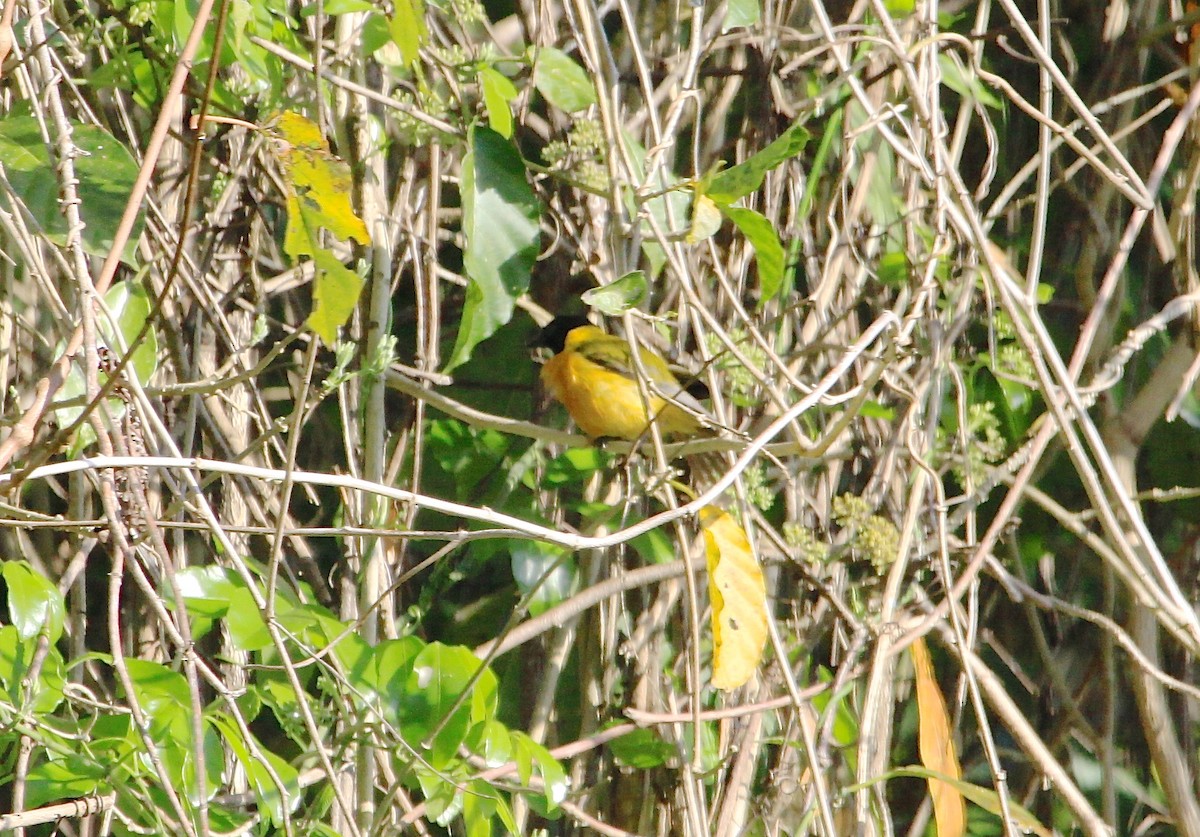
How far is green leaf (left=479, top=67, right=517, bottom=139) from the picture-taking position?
229 centimetres

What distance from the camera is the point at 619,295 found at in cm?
186

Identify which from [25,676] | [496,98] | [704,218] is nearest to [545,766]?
[25,676]

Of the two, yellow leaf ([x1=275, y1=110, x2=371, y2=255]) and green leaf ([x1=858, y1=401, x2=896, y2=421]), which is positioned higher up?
yellow leaf ([x1=275, y1=110, x2=371, y2=255])

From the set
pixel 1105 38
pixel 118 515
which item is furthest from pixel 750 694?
pixel 1105 38

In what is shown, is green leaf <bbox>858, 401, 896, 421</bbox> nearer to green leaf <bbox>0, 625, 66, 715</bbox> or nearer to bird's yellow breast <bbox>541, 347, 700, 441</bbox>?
bird's yellow breast <bbox>541, 347, 700, 441</bbox>

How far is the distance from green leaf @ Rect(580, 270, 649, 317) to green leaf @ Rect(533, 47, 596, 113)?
77 cm

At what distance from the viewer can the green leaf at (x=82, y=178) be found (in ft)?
6.25

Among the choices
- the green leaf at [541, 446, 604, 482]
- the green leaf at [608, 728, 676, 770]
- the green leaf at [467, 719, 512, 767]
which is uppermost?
the green leaf at [541, 446, 604, 482]

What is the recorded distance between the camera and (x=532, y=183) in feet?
9.17

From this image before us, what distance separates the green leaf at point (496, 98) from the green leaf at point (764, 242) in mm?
467

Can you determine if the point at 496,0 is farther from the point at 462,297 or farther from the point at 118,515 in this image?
the point at 118,515

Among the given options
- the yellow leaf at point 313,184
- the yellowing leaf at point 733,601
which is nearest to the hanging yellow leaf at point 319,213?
the yellow leaf at point 313,184

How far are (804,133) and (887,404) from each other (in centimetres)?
105

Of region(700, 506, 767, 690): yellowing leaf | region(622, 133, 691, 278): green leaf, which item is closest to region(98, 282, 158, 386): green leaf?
region(622, 133, 691, 278): green leaf
